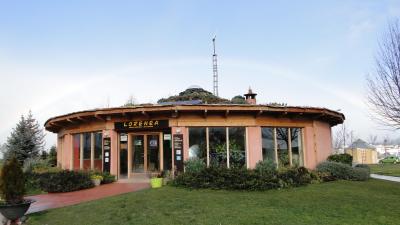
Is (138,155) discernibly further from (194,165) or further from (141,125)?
(194,165)

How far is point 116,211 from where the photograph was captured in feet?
33.1

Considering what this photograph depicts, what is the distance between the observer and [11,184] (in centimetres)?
966

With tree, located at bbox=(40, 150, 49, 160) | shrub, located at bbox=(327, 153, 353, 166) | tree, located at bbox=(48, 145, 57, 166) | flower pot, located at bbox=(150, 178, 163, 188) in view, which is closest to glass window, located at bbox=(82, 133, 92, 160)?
flower pot, located at bbox=(150, 178, 163, 188)

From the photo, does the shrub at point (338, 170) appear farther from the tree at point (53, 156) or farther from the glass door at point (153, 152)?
the tree at point (53, 156)

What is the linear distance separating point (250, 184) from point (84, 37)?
9.63 meters

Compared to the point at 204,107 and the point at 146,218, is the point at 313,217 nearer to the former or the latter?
the point at 146,218

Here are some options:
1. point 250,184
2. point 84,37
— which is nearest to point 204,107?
point 250,184

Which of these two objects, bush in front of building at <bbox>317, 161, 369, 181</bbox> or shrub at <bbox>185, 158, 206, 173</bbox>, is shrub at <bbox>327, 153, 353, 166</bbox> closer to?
bush in front of building at <bbox>317, 161, 369, 181</bbox>

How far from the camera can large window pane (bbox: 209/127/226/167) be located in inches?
668

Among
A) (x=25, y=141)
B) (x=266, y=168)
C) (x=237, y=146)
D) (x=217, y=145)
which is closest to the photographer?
(x=266, y=168)

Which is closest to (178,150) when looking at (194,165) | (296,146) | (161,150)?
(161,150)

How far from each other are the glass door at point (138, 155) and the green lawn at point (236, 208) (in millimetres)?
4946

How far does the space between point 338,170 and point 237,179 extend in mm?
6209

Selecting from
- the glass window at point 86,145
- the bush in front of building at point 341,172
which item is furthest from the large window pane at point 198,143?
the glass window at point 86,145
